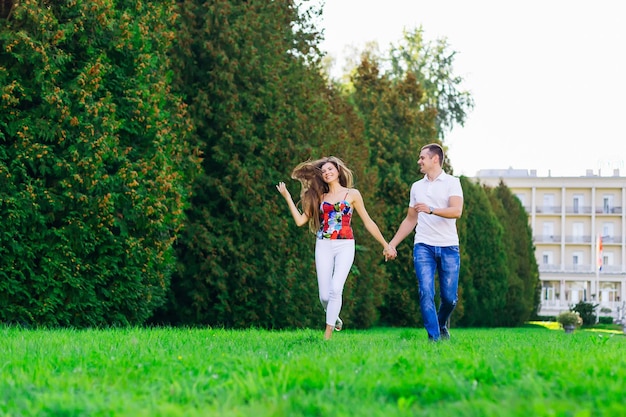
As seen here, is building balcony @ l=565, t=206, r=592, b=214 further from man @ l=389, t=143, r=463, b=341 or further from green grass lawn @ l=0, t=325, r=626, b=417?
green grass lawn @ l=0, t=325, r=626, b=417

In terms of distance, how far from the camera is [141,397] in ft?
17.0

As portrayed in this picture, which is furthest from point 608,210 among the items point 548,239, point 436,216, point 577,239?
point 436,216

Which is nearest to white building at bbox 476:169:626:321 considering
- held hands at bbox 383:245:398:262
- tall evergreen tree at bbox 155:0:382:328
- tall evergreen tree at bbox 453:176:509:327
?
tall evergreen tree at bbox 453:176:509:327

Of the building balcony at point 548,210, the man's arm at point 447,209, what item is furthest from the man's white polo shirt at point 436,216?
the building balcony at point 548,210

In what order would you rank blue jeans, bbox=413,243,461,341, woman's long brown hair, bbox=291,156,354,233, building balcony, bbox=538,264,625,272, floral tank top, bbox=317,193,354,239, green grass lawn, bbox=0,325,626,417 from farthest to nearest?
1. building balcony, bbox=538,264,625,272
2. woman's long brown hair, bbox=291,156,354,233
3. floral tank top, bbox=317,193,354,239
4. blue jeans, bbox=413,243,461,341
5. green grass lawn, bbox=0,325,626,417

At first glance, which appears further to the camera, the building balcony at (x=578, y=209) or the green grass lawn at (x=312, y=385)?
the building balcony at (x=578, y=209)

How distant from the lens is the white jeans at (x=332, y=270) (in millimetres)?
10586

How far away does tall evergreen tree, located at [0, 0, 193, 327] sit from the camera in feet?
47.8

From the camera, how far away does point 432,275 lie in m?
10.5

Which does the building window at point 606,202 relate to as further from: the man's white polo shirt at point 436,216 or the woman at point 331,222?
the man's white polo shirt at point 436,216

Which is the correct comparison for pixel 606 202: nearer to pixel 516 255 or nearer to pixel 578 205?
pixel 578 205

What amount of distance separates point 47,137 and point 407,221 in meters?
6.69

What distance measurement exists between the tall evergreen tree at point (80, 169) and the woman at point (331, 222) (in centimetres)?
512

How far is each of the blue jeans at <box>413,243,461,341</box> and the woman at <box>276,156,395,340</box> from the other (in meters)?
0.53
